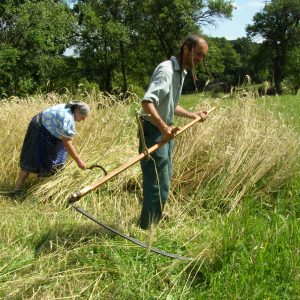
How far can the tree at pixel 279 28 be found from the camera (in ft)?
113

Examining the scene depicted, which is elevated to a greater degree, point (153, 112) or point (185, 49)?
point (185, 49)

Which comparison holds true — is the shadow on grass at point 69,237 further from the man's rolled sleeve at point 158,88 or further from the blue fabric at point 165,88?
the man's rolled sleeve at point 158,88

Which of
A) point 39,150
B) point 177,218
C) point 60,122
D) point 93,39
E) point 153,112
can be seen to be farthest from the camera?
point 93,39

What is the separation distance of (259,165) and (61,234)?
188 centimetres

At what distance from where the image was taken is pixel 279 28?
35.0 m

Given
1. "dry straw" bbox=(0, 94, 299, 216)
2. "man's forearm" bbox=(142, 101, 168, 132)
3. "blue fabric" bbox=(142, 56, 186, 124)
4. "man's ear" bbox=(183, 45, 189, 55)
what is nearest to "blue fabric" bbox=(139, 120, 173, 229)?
"blue fabric" bbox=(142, 56, 186, 124)

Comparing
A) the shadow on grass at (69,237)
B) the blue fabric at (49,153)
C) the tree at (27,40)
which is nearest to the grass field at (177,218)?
the shadow on grass at (69,237)

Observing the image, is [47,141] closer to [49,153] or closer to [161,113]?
[49,153]

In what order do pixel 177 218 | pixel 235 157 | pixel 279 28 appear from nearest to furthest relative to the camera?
pixel 177 218 < pixel 235 157 < pixel 279 28

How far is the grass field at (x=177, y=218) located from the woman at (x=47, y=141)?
147 mm

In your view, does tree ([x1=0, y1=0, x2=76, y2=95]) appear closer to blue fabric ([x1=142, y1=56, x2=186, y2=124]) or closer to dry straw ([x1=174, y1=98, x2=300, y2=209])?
dry straw ([x1=174, y1=98, x2=300, y2=209])

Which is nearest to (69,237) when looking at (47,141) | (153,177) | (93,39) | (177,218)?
(153,177)

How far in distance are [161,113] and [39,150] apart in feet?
5.70

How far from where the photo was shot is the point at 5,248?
110 inches
